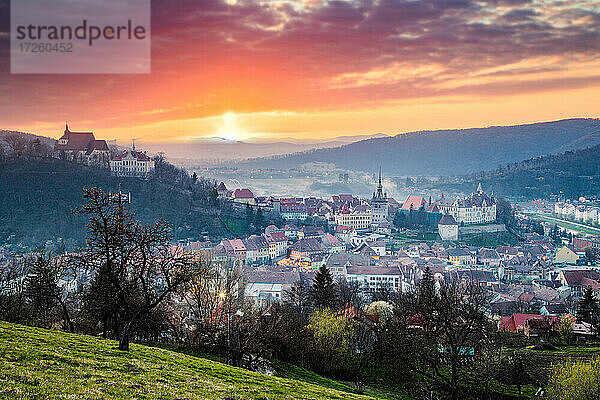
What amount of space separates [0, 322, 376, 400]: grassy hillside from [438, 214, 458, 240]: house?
8727 cm

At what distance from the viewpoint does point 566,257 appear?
79688mm

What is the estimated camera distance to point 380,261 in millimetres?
72062

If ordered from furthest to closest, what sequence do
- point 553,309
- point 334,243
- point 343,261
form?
1. point 334,243
2. point 343,261
3. point 553,309

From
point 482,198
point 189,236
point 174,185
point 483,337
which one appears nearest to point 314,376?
point 483,337

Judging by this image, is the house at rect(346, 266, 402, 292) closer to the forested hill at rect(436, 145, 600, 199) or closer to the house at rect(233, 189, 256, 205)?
the house at rect(233, 189, 256, 205)

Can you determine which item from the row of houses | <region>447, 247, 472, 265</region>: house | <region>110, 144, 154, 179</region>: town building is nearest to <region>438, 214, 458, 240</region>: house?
<region>447, 247, 472, 265</region>: house

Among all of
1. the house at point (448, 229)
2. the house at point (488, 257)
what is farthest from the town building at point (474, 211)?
the house at point (488, 257)

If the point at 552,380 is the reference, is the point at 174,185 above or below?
above

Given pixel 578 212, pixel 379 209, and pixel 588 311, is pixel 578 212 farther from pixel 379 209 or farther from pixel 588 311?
pixel 588 311

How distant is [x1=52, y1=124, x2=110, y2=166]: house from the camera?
326ft

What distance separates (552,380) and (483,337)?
121 inches

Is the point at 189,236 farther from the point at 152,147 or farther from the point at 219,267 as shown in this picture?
the point at 152,147

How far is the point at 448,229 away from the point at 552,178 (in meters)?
87.3

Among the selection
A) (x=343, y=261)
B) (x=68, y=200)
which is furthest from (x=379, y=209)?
(x=68, y=200)
